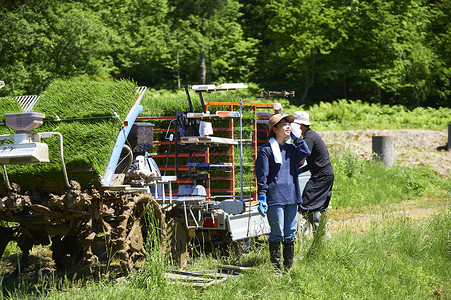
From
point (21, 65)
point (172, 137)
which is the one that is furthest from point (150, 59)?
point (172, 137)

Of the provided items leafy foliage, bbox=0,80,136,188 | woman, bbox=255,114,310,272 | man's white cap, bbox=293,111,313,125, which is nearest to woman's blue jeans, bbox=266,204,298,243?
woman, bbox=255,114,310,272

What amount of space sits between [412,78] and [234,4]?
11.7 metres

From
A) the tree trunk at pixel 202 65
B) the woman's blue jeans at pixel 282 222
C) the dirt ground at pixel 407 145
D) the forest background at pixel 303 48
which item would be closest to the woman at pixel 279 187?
the woman's blue jeans at pixel 282 222

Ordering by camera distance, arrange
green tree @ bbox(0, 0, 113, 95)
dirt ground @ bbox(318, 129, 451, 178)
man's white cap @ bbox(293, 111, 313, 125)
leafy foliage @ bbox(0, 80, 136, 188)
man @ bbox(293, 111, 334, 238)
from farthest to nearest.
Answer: dirt ground @ bbox(318, 129, 451, 178) < green tree @ bbox(0, 0, 113, 95) < man's white cap @ bbox(293, 111, 313, 125) < man @ bbox(293, 111, 334, 238) < leafy foliage @ bbox(0, 80, 136, 188)

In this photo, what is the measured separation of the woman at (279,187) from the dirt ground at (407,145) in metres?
12.6

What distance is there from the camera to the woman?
6.57 metres

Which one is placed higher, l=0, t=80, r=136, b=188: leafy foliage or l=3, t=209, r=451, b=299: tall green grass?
l=0, t=80, r=136, b=188: leafy foliage

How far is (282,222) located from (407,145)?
59.6ft

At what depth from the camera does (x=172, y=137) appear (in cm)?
892

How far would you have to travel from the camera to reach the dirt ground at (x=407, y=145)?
20641 mm

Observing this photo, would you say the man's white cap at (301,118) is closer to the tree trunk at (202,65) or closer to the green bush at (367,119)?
A: the green bush at (367,119)

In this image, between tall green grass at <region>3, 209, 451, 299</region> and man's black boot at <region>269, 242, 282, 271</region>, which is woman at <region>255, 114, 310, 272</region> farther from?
tall green grass at <region>3, 209, 451, 299</region>

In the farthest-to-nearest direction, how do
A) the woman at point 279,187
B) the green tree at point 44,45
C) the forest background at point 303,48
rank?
the forest background at point 303,48
the green tree at point 44,45
the woman at point 279,187

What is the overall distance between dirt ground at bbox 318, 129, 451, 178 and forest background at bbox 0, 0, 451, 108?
10.1 metres
